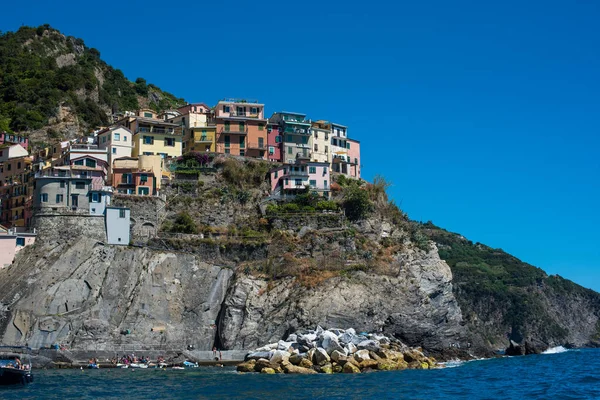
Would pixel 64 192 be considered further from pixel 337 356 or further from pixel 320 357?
pixel 337 356

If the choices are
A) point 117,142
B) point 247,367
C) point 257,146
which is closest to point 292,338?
point 247,367

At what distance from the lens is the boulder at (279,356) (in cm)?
6319

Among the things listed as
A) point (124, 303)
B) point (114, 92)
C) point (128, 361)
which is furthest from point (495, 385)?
point (114, 92)

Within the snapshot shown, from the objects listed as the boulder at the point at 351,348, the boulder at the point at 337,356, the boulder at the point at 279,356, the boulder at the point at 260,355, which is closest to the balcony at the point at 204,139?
the boulder at the point at 260,355

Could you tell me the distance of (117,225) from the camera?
80188mm

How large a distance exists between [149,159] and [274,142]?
62.4 ft

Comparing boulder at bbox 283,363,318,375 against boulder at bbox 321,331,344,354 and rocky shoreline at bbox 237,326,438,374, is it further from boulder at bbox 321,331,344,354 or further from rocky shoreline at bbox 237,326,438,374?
boulder at bbox 321,331,344,354

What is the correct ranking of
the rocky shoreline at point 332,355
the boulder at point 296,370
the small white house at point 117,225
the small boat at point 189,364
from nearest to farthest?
the boulder at point 296,370 < the rocky shoreline at point 332,355 < the small boat at point 189,364 < the small white house at point 117,225

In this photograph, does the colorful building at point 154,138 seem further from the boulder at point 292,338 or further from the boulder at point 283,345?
the boulder at point 283,345

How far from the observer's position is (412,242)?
8775 centimetres

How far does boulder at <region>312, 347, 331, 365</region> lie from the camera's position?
62.9m

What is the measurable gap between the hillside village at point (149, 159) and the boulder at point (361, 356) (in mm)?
29484

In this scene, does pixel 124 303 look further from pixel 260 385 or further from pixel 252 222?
pixel 260 385

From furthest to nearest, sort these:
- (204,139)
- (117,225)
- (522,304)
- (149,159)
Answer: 1. (522,304)
2. (204,139)
3. (149,159)
4. (117,225)
